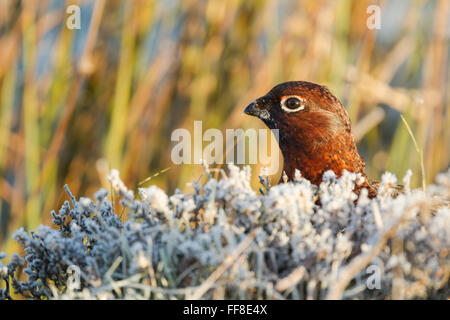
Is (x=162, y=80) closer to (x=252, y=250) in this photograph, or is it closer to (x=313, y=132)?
(x=313, y=132)

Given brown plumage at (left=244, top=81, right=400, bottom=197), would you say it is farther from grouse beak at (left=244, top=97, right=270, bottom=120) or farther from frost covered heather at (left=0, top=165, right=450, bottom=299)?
frost covered heather at (left=0, top=165, right=450, bottom=299)

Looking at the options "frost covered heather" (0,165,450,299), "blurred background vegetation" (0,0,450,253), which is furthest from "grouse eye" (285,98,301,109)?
"blurred background vegetation" (0,0,450,253)

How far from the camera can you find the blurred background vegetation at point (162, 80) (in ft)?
9.80

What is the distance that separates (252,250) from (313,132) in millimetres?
809

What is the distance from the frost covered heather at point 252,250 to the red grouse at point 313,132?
0.42 meters

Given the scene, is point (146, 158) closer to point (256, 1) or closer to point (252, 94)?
point (252, 94)

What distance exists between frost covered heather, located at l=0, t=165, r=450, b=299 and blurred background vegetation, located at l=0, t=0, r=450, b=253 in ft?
5.43

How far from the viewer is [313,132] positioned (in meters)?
1.93

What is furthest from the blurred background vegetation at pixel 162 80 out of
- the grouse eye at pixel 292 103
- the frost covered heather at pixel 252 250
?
the frost covered heather at pixel 252 250

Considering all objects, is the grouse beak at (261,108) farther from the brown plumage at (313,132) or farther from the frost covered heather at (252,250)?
the frost covered heather at (252,250)

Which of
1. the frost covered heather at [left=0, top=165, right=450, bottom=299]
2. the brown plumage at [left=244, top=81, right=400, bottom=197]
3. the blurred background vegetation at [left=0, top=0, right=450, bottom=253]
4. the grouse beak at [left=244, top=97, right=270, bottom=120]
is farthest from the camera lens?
the blurred background vegetation at [left=0, top=0, right=450, bottom=253]

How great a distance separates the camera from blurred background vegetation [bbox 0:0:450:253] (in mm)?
2988

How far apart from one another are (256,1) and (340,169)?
173 centimetres
